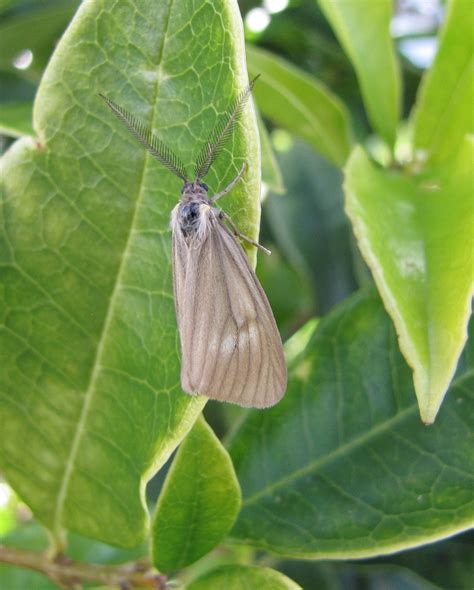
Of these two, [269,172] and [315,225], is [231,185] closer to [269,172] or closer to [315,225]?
[269,172]

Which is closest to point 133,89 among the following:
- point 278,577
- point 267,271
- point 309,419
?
point 309,419

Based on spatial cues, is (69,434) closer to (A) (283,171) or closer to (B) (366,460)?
(B) (366,460)

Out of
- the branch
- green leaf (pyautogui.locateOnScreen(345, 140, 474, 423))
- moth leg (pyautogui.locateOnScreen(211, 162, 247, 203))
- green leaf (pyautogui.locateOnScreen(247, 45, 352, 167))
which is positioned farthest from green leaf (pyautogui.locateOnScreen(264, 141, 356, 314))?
the branch

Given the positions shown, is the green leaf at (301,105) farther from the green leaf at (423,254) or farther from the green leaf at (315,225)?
the green leaf at (315,225)

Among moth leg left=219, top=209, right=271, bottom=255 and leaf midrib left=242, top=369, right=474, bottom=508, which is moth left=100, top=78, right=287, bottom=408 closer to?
moth leg left=219, top=209, right=271, bottom=255

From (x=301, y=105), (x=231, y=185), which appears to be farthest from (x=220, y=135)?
(x=301, y=105)
